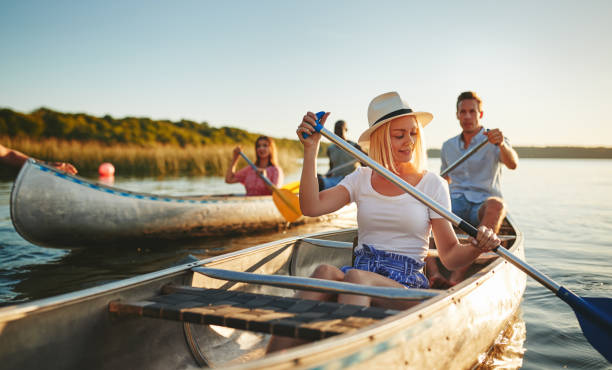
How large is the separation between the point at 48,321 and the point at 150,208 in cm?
421

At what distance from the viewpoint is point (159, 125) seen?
3781 centimetres

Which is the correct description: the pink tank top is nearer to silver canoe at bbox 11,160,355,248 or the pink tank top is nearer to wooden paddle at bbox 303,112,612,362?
silver canoe at bbox 11,160,355,248

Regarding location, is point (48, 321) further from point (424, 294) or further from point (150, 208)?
point (150, 208)

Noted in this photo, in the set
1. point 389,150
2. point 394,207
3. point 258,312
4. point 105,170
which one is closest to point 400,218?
point 394,207

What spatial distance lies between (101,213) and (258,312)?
430 cm

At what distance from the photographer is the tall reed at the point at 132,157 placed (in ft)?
55.0

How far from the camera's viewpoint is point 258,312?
1.73m

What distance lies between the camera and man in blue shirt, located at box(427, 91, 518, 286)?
4.28 m

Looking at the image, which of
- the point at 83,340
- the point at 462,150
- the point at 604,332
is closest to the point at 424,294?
the point at 604,332

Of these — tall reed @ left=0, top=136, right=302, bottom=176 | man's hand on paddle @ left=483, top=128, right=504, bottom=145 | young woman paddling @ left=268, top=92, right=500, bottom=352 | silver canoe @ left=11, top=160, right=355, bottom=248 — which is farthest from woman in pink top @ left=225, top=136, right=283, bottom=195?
tall reed @ left=0, top=136, right=302, bottom=176

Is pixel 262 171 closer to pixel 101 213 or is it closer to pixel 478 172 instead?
pixel 101 213

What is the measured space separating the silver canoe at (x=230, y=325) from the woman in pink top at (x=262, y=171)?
4.46 m

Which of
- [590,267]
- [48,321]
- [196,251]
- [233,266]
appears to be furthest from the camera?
[196,251]

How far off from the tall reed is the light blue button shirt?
15510 millimetres
